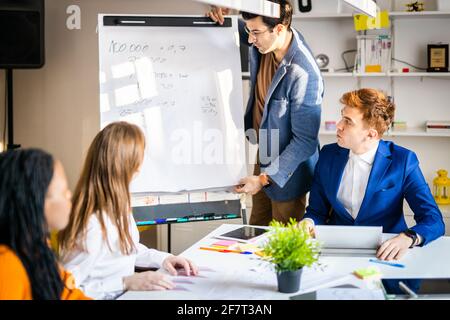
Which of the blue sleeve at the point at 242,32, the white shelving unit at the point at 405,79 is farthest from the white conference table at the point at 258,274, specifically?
the white shelving unit at the point at 405,79

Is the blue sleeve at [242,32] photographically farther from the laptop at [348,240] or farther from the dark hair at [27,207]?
the dark hair at [27,207]

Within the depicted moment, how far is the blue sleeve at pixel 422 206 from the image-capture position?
7.43 feet

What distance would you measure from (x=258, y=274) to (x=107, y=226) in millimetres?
474

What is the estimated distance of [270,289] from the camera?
1.77 m

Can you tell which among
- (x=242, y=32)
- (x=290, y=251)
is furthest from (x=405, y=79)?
(x=290, y=251)

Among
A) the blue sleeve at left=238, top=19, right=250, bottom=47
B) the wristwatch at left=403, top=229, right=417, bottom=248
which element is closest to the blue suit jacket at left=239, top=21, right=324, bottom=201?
the blue sleeve at left=238, top=19, right=250, bottom=47

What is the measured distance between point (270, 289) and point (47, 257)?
0.68m

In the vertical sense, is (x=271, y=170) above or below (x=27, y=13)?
below

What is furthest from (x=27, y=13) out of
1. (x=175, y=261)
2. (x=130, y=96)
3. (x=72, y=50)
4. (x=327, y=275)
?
(x=327, y=275)

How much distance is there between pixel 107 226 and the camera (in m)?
1.84

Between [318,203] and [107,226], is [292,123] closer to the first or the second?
[318,203]

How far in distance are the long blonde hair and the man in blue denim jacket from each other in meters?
1.03

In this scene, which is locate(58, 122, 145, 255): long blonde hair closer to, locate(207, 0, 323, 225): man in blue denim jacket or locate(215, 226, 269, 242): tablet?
locate(215, 226, 269, 242): tablet

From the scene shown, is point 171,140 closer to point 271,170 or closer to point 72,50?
point 271,170
